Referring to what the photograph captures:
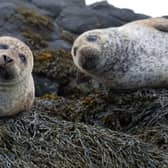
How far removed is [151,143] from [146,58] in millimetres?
1543

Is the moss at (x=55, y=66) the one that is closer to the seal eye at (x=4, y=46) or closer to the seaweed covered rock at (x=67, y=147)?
the seaweed covered rock at (x=67, y=147)

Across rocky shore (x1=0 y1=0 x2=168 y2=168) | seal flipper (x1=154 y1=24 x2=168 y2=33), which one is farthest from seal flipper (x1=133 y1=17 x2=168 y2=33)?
rocky shore (x1=0 y1=0 x2=168 y2=168)

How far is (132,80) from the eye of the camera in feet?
26.1

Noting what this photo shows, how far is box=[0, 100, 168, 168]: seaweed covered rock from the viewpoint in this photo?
600 centimetres

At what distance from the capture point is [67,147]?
6.32m

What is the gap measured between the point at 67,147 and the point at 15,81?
897mm

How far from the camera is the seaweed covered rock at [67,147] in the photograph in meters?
6.00

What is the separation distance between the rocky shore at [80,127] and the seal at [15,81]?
0.37ft

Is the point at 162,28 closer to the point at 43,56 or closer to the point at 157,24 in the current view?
the point at 157,24

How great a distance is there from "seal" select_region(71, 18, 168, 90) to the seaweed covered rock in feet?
3.76

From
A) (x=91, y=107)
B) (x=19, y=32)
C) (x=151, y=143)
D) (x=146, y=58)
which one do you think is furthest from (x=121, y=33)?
(x=19, y=32)

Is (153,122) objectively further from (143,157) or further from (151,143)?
(143,157)

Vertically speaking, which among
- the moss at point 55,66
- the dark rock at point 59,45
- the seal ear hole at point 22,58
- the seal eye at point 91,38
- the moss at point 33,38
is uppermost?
the seal ear hole at point 22,58

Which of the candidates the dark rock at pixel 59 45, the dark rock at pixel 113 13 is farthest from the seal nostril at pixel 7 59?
the dark rock at pixel 113 13
